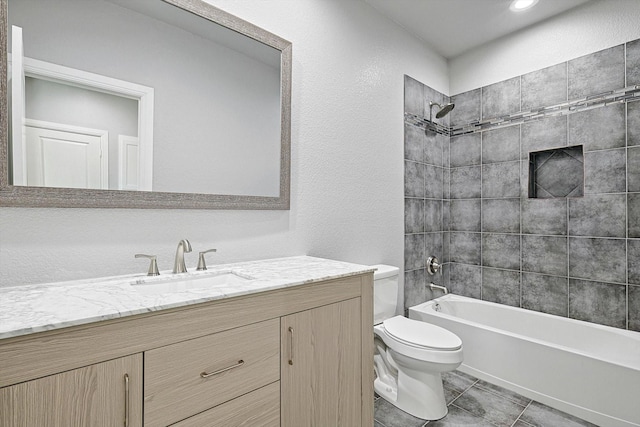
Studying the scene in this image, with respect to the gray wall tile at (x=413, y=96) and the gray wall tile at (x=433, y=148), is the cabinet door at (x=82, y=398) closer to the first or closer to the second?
the gray wall tile at (x=413, y=96)

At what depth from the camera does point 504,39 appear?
9.00 feet

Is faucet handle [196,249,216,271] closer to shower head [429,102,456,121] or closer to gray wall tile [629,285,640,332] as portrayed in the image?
shower head [429,102,456,121]

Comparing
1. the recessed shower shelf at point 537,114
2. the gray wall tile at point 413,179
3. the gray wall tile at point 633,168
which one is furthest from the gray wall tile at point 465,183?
the gray wall tile at point 633,168

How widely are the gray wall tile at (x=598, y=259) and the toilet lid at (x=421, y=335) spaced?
1.20 metres

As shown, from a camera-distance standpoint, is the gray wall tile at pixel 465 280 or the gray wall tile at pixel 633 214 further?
the gray wall tile at pixel 465 280

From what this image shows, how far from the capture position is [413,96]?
2.70 metres

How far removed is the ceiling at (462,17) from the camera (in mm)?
2319

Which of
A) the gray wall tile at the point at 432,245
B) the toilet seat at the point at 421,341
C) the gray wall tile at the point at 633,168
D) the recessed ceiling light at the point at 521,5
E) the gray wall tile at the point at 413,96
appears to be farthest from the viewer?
the gray wall tile at the point at 432,245

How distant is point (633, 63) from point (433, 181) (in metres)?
1.51

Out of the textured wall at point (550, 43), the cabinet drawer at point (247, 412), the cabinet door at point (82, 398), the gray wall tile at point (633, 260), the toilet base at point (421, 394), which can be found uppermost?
the textured wall at point (550, 43)

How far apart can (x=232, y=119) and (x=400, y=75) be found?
1.61 m

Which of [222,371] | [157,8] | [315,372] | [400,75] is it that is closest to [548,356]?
[315,372]

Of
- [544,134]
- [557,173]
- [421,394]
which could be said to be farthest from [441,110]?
[421,394]

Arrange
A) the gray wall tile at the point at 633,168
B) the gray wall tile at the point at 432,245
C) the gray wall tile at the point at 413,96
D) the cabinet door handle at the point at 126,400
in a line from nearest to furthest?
the cabinet door handle at the point at 126,400 < the gray wall tile at the point at 633,168 < the gray wall tile at the point at 413,96 < the gray wall tile at the point at 432,245
